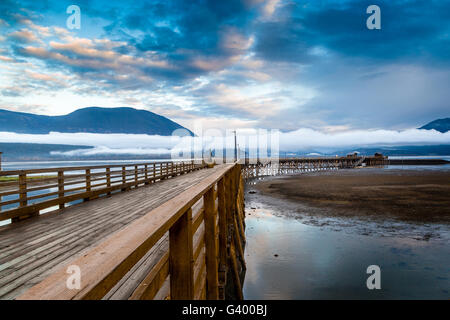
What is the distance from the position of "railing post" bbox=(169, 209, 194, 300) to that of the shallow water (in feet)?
23.3

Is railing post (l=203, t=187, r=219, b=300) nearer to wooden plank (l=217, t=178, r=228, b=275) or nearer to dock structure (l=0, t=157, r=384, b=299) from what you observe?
dock structure (l=0, t=157, r=384, b=299)

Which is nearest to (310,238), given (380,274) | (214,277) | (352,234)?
(352,234)

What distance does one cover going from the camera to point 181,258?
2166 millimetres

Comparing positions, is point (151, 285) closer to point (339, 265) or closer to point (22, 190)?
point (22, 190)

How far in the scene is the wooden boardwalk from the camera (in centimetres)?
307

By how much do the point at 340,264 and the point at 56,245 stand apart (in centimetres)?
941

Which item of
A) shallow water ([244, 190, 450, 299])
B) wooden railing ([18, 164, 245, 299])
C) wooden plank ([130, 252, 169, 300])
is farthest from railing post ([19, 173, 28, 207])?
shallow water ([244, 190, 450, 299])

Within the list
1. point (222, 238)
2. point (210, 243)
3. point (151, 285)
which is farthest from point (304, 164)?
point (151, 285)

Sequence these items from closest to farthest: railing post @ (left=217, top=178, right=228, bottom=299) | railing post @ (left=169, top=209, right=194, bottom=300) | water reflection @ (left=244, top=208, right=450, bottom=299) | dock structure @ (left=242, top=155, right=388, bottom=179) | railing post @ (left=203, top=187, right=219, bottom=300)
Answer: railing post @ (left=169, top=209, right=194, bottom=300)
railing post @ (left=203, top=187, right=219, bottom=300)
railing post @ (left=217, top=178, right=228, bottom=299)
water reflection @ (left=244, top=208, right=450, bottom=299)
dock structure @ (left=242, top=155, right=388, bottom=179)

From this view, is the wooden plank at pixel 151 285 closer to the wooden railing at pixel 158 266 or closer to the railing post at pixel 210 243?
the wooden railing at pixel 158 266

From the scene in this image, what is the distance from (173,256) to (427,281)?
999 cm
